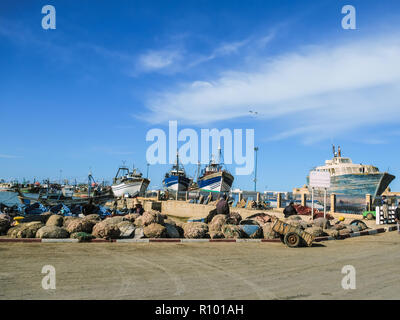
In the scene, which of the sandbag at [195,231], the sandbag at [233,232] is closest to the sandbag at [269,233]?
the sandbag at [233,232]

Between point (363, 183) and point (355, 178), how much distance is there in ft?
3.48

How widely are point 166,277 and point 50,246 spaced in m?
5.51

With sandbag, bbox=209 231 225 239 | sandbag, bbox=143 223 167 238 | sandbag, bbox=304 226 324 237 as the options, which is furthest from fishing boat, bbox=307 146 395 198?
sandbag, bbox=143 223 167 238

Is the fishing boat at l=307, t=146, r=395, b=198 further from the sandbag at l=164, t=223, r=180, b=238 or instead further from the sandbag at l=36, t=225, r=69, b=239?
the sandbag at l=36, t=225, r=69, b=239

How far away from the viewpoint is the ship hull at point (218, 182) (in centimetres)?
5897

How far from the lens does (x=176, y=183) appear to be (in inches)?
2653

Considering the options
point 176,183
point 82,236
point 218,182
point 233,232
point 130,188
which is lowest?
point 130,188

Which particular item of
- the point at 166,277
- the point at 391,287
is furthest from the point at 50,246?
the point at 391,287

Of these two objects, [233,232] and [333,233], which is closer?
[233,232]

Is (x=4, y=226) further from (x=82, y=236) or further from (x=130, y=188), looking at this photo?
(x=130, y=188)

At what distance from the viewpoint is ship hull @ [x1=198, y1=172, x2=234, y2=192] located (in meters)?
59.0

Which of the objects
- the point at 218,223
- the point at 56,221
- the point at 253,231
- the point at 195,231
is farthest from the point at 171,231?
the point at 56,221
